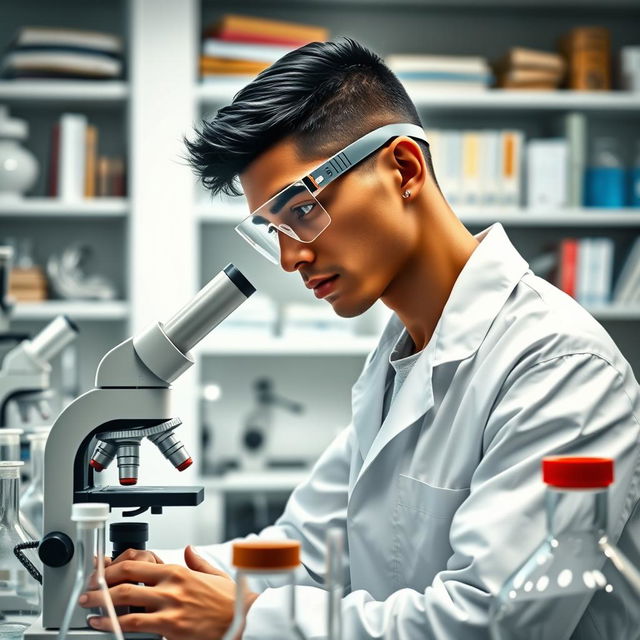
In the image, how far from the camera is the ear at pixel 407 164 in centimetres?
129

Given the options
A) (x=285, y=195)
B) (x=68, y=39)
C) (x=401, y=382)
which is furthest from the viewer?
(x=68, y=39)

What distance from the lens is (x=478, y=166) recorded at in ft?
10.8

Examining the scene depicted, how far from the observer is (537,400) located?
1.07 metres

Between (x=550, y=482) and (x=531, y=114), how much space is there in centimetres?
312

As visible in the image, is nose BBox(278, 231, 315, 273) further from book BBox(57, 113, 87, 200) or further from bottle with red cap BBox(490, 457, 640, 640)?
book BBox(57, 113, 87, 200)

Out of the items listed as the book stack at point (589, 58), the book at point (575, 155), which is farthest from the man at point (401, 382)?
A: the book stack at point (589, 58)

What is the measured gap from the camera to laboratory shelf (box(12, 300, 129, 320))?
319 cm

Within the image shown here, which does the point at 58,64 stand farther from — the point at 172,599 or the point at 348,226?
the point at 172,599

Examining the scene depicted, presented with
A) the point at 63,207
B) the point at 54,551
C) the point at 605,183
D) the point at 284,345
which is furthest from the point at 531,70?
the point at 54,551

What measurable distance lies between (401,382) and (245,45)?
214 centimetres

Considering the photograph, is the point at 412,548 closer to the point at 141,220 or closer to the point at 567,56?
the point at 141,220

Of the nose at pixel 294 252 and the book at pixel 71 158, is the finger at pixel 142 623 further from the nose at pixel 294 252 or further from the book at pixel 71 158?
the book at pixel 71 158

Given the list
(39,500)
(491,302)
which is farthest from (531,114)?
(39,500)

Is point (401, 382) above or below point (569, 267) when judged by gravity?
below
